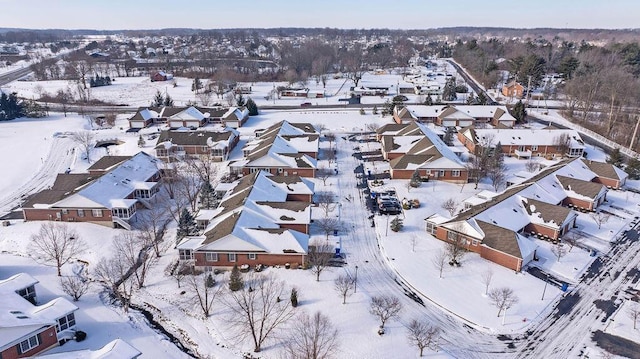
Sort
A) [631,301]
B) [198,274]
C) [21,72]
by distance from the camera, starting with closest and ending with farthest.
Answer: [631,301] → [198,274] → [21,72]

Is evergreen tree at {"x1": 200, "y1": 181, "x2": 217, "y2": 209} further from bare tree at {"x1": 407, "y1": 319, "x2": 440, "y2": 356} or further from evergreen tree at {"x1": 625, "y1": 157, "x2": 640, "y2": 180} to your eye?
evergreen tree at {"x1": 625, "y1": 157, "x2": 640, "y2": 180}

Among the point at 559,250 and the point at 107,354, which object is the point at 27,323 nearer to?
the point at 107,354

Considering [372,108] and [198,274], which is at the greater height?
[372,108]

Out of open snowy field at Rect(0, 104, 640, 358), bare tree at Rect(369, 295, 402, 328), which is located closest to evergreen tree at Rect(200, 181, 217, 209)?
open snowy field at Rect(0, 104, 640, 358)

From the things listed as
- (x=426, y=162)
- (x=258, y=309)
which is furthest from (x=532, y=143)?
(x=258, y=309)

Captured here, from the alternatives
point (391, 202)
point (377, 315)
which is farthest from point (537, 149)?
point (377, 315)

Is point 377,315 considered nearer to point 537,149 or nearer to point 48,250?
point 48,250
